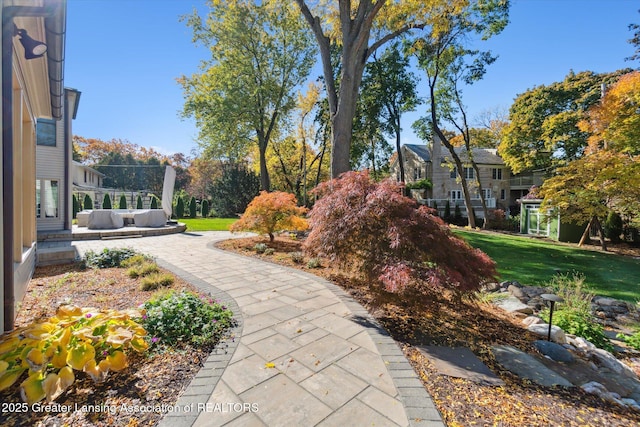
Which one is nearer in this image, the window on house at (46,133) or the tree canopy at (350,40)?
the tree canopy at (350,40)

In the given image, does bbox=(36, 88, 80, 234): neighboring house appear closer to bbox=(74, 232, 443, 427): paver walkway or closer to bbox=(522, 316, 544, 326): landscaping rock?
bbox=(74, 232, 443, 427): paver walkway

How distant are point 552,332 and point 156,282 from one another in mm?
5968

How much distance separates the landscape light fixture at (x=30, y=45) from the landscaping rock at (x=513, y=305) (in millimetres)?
7265

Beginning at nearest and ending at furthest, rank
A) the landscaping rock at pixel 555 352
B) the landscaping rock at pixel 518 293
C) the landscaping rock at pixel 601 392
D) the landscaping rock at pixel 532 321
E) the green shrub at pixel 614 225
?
the landscaping rock at pixel 601 392 < the landscaping rock at pixel 555 352 < the landscaping rock at pixel 532 321 < the landscaping rock at pixel 518 293 < the green shrub at pixel 614 225

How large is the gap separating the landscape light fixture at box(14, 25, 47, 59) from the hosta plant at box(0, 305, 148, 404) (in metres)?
2.86

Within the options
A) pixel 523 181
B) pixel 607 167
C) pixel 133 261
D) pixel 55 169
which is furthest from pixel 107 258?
pixel 523 181

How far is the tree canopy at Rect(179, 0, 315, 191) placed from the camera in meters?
15.6

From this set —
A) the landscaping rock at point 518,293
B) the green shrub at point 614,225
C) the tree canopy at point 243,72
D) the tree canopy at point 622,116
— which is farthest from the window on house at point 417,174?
the landscaping rock at point 518,293

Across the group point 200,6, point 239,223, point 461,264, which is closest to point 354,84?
point 239,223

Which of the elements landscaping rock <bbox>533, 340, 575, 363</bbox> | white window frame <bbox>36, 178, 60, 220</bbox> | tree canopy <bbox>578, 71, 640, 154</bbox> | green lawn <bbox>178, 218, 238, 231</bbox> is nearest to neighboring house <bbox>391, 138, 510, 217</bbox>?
tree canopy <bbox>578, 71, 640, 154</bbox>

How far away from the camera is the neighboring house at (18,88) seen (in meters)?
2.68

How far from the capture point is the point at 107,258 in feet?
21.0

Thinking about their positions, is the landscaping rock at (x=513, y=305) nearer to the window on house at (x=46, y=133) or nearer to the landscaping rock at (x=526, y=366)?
the landscaping rock at (x=526, y=366)

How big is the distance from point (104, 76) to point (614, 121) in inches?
671
